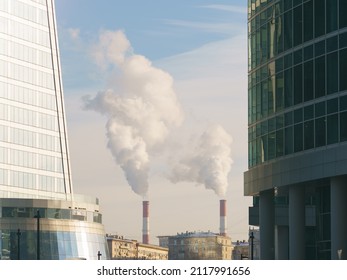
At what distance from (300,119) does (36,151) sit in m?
116

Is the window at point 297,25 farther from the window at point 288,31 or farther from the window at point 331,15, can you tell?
the window at point 331,15

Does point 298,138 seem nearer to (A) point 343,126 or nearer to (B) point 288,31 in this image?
(A) point 343,126

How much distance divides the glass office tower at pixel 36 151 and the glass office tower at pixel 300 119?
286 ft

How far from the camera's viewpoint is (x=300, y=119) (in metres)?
76.2

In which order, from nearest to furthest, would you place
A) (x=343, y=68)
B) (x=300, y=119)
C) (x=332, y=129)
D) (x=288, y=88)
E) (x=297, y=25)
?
(x=343, y=68)
(x=332, y=129)
(x=300, y=119)
(x=297, y=25)
(x=288, y=88)

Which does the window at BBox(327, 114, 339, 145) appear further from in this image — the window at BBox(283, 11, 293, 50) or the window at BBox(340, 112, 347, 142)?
the window at BBox(283, 11, 293, 50)

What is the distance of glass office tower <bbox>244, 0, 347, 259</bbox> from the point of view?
2798 inches

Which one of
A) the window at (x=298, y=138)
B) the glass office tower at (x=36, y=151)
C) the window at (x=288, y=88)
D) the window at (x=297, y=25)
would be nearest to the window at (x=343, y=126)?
the window at (x=298, y=138)

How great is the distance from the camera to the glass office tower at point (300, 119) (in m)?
71.1

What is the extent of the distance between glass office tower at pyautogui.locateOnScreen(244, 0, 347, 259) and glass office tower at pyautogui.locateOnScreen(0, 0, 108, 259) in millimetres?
87105

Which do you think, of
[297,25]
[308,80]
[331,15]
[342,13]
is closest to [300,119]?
[308,80]

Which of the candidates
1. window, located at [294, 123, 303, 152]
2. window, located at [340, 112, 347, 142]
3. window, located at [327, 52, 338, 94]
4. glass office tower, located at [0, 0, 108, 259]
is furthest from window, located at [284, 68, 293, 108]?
glass office tower, located at [0, 0, 108, 259]
